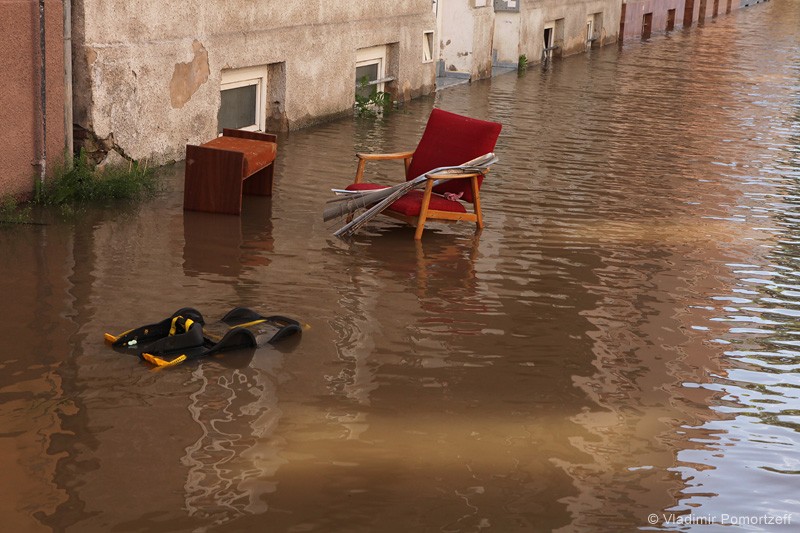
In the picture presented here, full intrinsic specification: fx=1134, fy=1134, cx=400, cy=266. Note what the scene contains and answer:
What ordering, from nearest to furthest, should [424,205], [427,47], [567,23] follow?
[424,205] < [427,47] < [567,23]

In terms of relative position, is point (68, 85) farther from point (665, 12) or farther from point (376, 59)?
point (665, 12)

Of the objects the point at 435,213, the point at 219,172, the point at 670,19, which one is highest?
the point at 670,19

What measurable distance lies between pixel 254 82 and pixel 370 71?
9.98ft

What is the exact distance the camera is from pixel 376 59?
14.5 metres

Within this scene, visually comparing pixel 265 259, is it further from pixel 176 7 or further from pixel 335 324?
pixel 176 7

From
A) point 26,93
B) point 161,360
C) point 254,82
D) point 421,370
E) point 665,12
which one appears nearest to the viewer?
point 161,360

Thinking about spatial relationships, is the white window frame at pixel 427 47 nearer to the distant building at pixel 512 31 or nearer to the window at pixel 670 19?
the distant building at pixel 512 31

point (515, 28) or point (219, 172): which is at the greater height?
point (515, 28)

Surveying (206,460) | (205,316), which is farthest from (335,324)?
(206,460)

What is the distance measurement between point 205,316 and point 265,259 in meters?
1.31

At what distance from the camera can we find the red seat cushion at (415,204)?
8.25 m

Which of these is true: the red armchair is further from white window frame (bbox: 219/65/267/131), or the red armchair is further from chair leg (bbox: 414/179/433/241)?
white window frame (bbox: 219/65/267/131)

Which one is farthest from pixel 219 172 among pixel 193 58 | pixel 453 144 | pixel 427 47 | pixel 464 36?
pixel 464 36

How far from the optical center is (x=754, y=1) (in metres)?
47.5
